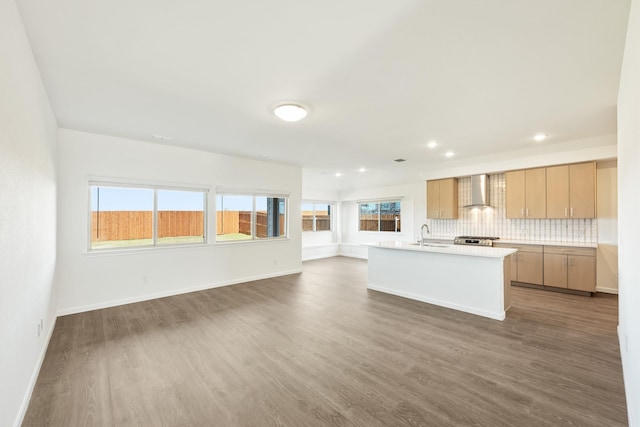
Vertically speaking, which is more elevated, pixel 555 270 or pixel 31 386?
pixel 555 270

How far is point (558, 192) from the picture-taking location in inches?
200

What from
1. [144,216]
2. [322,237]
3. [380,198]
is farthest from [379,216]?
[144,216]

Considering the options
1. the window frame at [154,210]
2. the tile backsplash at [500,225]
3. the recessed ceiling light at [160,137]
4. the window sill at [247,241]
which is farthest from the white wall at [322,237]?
the recessed ceiling light at [160,137]

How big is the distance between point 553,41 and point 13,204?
3.87m

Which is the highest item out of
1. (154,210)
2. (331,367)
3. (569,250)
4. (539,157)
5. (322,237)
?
(539,157)

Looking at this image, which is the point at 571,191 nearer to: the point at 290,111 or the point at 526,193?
the point at 526,193

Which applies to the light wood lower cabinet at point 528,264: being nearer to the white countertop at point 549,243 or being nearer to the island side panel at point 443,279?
the white countertop at point 549,243

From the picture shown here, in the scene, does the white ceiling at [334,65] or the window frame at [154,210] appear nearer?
the white ceiling at [334,65]

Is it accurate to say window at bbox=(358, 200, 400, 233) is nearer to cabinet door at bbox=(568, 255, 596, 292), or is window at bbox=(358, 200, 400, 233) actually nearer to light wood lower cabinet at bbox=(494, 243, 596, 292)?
light wood lower cabinet at bbox=(494, 243, 596, 292)

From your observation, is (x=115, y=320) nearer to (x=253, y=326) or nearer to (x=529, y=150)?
(x=253, y=326)

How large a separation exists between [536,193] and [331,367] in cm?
528

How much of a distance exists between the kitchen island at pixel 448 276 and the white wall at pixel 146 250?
8.69 feet

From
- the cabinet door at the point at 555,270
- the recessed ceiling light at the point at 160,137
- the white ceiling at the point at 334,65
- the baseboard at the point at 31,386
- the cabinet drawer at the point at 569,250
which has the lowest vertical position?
the baseboard at the point at 31,386

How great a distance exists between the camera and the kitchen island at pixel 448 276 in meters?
3.69
